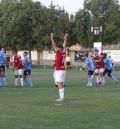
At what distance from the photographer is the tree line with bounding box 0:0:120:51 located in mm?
77812

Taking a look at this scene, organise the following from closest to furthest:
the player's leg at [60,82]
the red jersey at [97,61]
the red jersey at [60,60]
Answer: the player's leg at [60,82]
the red jersey at [60,60]
the red jersey at [97,61]

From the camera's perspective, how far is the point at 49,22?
8338 cm

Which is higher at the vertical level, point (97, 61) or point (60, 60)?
point (60, 60)

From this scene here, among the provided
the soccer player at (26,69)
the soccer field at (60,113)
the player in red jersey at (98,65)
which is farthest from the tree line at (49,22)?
the soccer field at (60,113)

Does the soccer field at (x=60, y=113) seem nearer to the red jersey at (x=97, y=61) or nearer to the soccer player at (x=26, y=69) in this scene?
the soccer player at (x=26, y=69)

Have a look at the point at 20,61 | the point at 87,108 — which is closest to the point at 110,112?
the point at 87,108

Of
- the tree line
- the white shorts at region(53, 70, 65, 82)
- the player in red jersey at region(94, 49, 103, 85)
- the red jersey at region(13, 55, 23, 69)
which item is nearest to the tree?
the tree line

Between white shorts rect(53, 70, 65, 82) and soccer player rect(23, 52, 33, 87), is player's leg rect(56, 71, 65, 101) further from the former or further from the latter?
soccer player rect(23, 52, 33, 87)

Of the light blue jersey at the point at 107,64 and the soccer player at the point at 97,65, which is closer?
the soccer player at the point at 97,65

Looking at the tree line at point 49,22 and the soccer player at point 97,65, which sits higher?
the tree line at point 49,22

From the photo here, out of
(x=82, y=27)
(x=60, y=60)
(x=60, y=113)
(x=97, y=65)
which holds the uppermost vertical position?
(x=82, y=27)

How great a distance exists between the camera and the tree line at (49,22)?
77.8 m

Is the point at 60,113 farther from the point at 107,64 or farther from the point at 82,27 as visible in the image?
the point at 82,27

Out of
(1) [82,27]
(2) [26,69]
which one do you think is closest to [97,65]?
(2) [26,69]
